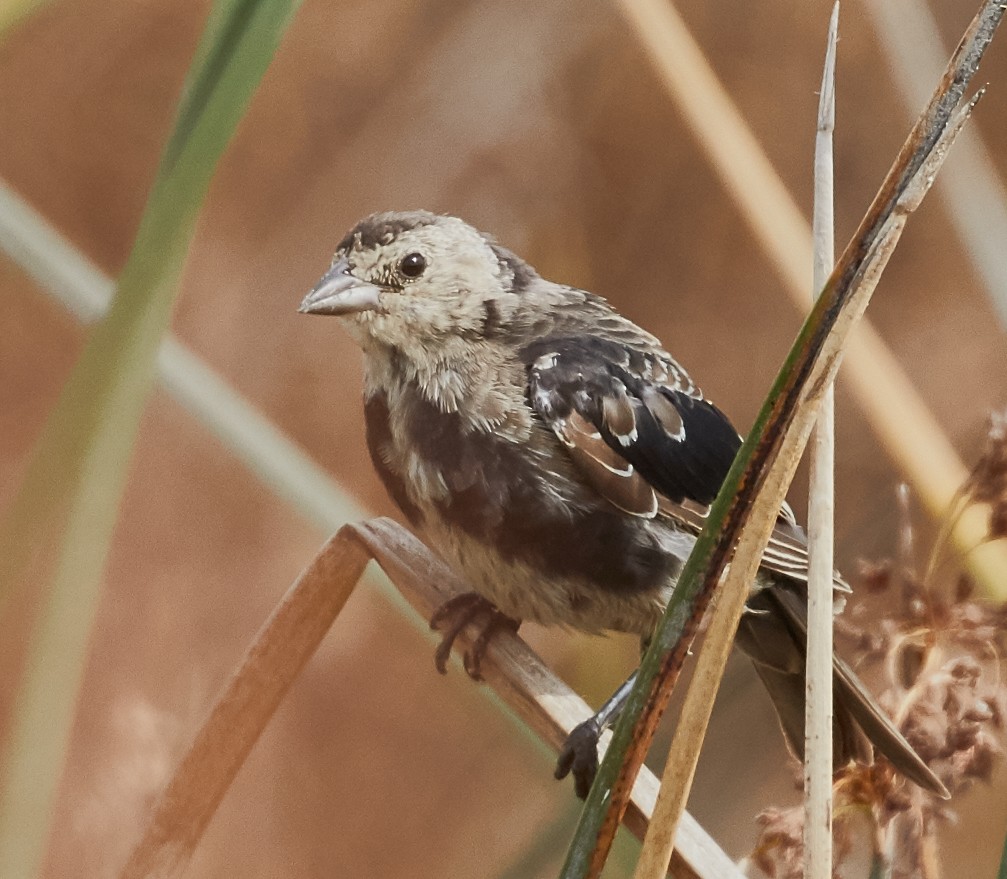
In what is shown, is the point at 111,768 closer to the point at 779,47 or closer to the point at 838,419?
the point at 838,419

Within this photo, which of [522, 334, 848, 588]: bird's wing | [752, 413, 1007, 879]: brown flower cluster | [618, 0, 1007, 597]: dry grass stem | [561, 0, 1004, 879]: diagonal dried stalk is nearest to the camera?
[561, 0, 1004, 879]: diagonal dried stalk

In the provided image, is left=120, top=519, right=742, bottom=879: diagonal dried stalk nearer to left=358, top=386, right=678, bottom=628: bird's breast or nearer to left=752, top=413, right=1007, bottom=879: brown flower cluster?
left=358, top=386, right=678, bottom=628: bird's breast

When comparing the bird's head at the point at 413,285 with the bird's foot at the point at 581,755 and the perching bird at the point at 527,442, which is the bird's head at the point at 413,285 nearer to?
the perching bird at the point at 527,442

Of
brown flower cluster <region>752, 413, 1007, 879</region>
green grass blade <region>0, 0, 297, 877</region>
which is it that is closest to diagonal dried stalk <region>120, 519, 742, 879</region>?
green grass blade <region>0, 0, 297, 877</region>

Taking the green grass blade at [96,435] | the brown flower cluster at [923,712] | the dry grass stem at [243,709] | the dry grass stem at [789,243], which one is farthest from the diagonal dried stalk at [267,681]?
the dry grass stem at [789,243]

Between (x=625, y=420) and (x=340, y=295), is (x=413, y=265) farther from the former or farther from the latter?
(x=625, y=420)

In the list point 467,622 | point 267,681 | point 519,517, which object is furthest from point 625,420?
point 267,681
